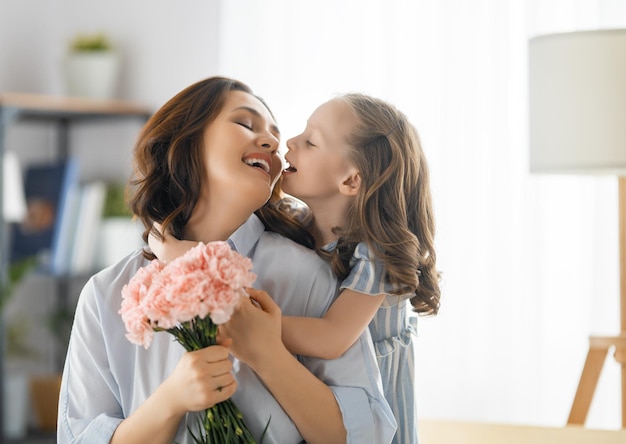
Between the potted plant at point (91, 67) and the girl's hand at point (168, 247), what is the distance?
103 inches

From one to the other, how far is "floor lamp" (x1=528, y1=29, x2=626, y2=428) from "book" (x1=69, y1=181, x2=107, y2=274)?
1991mm

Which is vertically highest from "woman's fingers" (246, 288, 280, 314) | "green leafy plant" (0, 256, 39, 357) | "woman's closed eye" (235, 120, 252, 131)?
"woman's closed eye" (235, 120, 252, 131)

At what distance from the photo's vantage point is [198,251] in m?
1.27

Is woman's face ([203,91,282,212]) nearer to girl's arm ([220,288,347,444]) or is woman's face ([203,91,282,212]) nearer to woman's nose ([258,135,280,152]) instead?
woman's nose ([258,135,280,152])

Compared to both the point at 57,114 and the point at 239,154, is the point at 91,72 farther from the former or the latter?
the point at 239,154

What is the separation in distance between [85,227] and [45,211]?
23 cm

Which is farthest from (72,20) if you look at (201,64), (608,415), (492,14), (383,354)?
(383,354)

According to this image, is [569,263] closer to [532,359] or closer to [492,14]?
[532,359]

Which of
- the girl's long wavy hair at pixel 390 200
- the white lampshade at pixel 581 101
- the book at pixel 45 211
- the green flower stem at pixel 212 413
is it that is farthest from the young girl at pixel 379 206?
the book at pixel 45 211

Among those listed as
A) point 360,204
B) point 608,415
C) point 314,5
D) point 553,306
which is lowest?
point 608,415

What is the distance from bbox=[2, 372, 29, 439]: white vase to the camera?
3.80 meters

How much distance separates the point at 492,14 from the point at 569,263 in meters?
0.88

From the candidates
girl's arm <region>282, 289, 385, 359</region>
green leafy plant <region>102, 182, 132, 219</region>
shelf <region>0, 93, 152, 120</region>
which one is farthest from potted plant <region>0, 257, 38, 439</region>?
girl's arm <region>282, 289, 385, 359</region>

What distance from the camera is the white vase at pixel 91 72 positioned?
400cm
